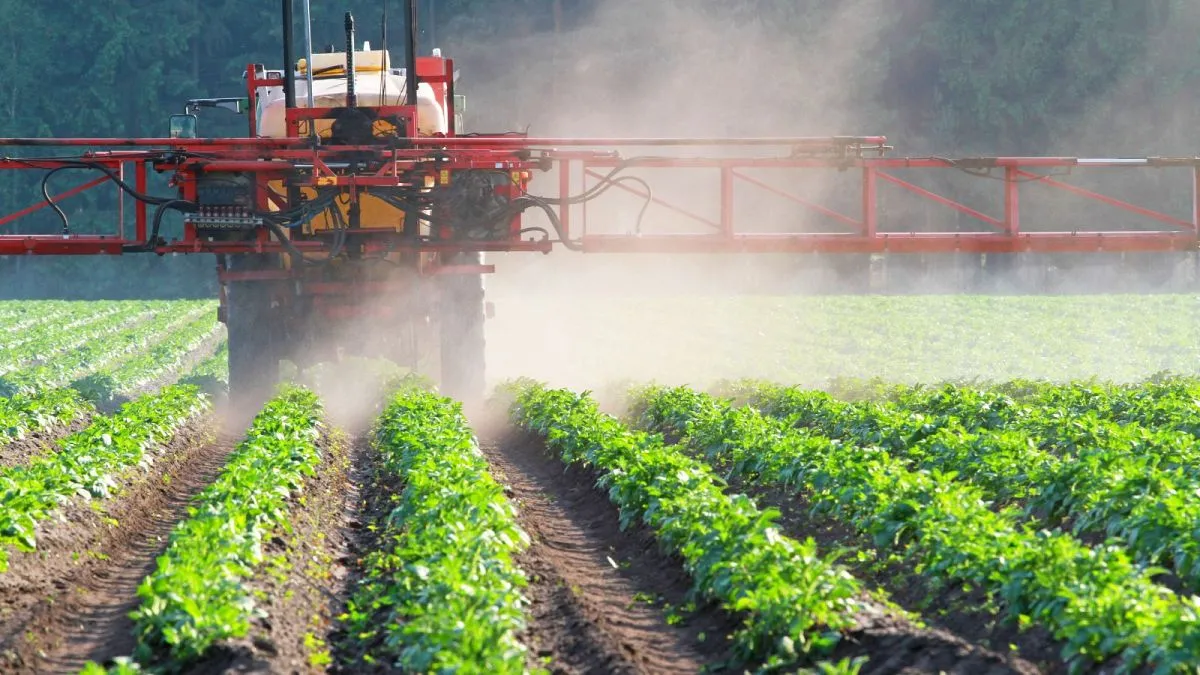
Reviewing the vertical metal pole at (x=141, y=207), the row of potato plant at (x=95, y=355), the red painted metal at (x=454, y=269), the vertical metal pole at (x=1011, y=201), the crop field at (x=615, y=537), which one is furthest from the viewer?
the row of potato plant at (x=95, y=355)

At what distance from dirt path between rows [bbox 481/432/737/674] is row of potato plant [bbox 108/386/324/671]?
1.42 metres

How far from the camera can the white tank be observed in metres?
16.9

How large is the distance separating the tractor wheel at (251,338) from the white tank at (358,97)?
1554 millimetres

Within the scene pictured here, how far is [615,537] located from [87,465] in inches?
157

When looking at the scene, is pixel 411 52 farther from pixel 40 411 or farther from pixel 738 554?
pixel 738 554

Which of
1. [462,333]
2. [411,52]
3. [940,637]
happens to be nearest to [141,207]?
[411,52]

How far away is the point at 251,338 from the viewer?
18.0m

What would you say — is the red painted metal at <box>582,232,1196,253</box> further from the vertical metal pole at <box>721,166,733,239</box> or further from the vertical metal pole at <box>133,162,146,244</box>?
the vertical metal pole at <box>133,162,146,244</box>

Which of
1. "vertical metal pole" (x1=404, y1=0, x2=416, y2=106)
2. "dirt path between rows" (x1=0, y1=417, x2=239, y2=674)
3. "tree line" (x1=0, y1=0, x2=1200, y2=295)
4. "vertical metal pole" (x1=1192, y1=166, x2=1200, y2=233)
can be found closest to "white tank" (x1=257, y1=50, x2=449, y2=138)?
"vertical metal pole" (x1=404, y1=0, x2=416, y2=106)

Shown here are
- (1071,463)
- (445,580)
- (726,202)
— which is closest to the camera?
(445,580)

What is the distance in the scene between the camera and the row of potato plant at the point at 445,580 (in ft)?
21.4

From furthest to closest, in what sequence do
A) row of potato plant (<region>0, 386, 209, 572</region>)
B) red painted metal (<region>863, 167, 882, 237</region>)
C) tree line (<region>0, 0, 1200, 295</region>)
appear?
tree line (<region>0, 0, 1200, 295</region>) → red painted metal (<region>863, 167, 882, 237</region>) → row of potato plant (<region>0, 386, 209, 572</region>)

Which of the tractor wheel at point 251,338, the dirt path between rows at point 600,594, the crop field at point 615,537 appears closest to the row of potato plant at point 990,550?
the crop field at point 615,537

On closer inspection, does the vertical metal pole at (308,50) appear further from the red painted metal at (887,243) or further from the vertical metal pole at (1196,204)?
the vertical metal pole at (1196,204)
